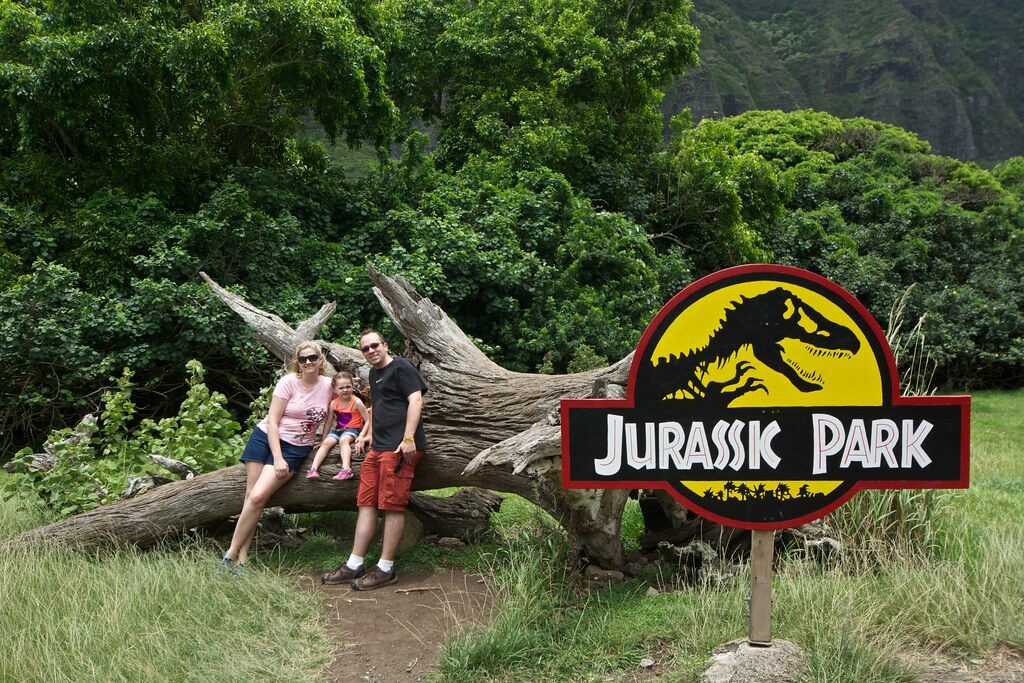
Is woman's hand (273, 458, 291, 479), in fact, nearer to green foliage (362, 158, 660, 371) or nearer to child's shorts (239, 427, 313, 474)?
child's shorts (239, 427, 313, 474)

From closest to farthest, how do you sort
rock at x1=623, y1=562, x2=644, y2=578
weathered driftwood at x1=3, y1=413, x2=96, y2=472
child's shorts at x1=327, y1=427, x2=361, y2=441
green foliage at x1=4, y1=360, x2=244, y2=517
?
rock at x1=623, y1=562, x2=644, y2=578
child's shorts at x1=327, y1=427, x2=361, y2=441
green foliage at x1=4, y1=360, x2=244, y2=517
weathered driftwood at x1=3, y1=413, x2=96, y2=472

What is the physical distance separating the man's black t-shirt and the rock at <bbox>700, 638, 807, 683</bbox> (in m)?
2.47

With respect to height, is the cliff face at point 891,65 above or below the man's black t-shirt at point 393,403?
above

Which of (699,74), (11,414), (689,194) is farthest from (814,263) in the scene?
(699,74)

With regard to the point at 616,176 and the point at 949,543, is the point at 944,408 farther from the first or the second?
the point at 616,176

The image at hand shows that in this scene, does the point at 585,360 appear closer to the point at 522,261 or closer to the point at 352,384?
the point at 522,261

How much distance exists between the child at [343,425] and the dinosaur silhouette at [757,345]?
113 inches

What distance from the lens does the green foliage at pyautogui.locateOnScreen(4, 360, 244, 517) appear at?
669 centimetres

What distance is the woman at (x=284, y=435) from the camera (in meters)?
5.71

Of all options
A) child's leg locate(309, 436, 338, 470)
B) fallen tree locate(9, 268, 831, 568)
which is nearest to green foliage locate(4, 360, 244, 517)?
fallen tree locate(9, 268, 831, 568)

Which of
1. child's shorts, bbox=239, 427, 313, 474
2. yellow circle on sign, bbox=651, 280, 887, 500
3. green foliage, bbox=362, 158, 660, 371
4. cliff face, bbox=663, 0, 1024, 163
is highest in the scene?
cliff face, bbox=663, 0, 1024, 163

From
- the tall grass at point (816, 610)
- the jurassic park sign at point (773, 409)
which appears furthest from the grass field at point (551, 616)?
the jurassic park sign at point (773, 409)

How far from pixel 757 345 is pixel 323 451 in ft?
11.1

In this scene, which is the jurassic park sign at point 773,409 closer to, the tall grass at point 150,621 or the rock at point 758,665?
the rock at point 758,665
